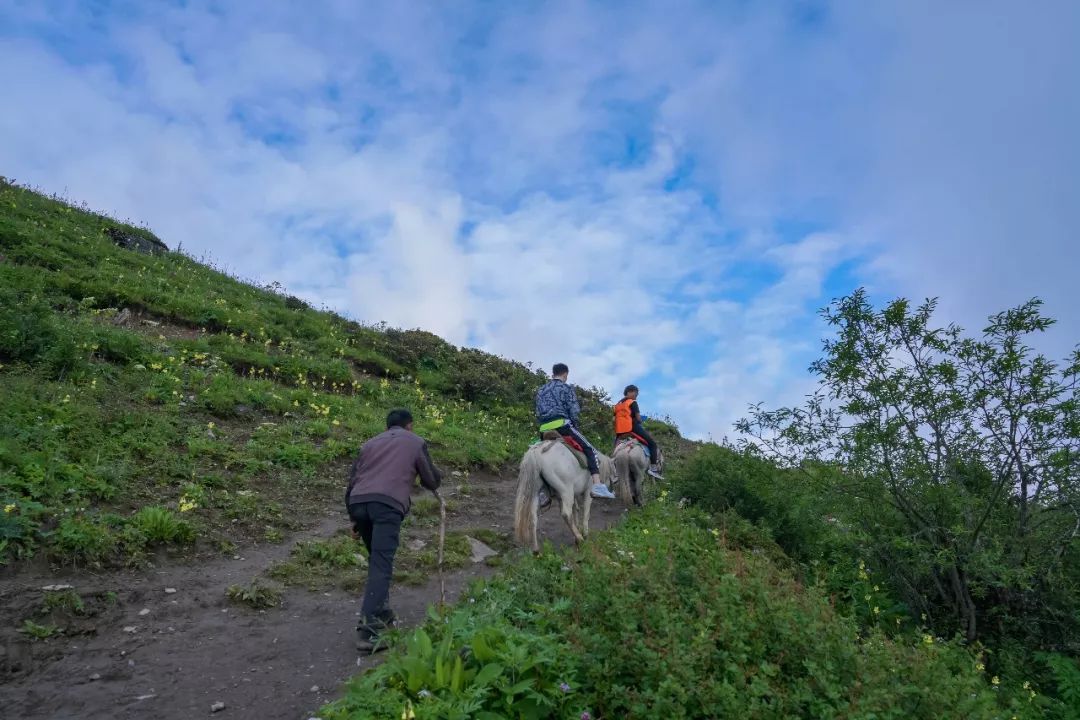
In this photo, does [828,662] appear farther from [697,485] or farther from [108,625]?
[697,485]

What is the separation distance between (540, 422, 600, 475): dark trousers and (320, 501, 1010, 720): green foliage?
15.7ft

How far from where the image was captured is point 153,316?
1533 cm

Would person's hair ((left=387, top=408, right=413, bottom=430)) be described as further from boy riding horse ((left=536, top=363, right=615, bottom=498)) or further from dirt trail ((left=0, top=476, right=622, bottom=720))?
boy riding horse ((left=536, top=363, right=615, bottom=498))

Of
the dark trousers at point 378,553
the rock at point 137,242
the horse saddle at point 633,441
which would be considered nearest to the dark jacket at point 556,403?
the horse saddle at point 633,441

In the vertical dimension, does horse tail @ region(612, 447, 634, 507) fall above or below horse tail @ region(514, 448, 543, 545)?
above

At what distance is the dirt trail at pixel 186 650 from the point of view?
4.99 metres

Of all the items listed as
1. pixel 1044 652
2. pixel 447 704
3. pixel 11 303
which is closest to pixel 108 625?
pixel 447 704

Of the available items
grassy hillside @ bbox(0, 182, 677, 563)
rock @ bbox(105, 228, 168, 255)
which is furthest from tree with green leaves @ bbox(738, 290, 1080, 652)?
rock @ bbox(105, 228, 168, 255)

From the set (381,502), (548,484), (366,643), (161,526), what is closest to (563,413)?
(548,484)

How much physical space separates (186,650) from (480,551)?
4.27 m

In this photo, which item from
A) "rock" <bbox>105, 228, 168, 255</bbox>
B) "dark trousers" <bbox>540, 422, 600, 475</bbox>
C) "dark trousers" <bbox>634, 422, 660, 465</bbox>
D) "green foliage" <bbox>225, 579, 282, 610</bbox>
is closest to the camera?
"green foliage" <bbox>225, 579, 282, 610</bbox>

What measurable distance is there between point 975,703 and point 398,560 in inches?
257

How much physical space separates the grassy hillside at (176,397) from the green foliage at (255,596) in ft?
4.20

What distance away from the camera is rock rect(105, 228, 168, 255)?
20.4 meters
